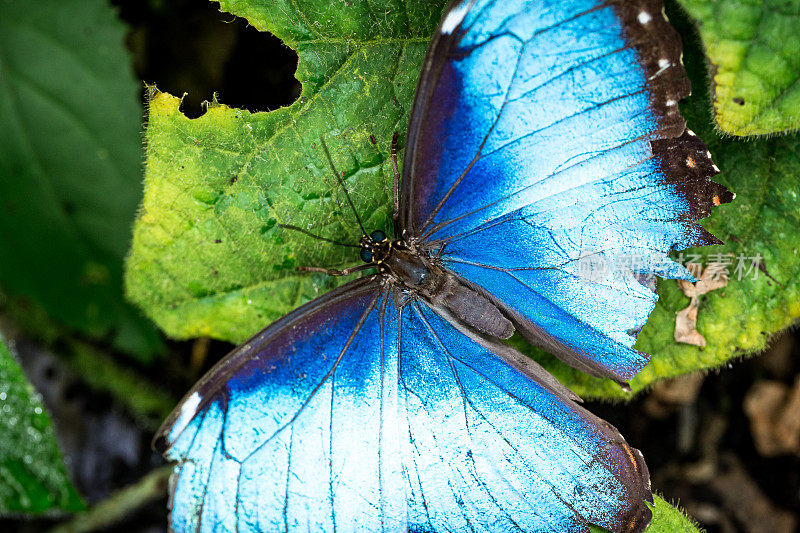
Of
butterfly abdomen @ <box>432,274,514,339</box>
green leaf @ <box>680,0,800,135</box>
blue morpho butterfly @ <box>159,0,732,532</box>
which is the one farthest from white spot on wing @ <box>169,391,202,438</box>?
green leaf @ <box>680,0,800,135</box>

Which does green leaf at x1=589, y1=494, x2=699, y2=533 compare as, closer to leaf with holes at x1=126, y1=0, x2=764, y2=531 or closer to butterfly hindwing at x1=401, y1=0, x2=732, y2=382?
leaf with holes at x1=126, y1=0, x2=764, y2=531

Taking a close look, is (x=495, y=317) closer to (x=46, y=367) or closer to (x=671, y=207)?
(x=671, y=207)

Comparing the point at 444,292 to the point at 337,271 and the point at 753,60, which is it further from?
the point at 753,60

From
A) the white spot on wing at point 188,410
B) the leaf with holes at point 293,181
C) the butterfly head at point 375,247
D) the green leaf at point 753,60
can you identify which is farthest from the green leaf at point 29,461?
the green leaf at point 753,60

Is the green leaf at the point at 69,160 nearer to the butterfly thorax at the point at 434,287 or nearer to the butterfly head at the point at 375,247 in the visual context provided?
the butterfly head at the point at 375,247

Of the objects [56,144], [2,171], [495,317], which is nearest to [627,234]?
[495,317]

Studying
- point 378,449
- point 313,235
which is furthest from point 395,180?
point 378,449

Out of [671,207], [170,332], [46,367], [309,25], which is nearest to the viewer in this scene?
[671,207]
